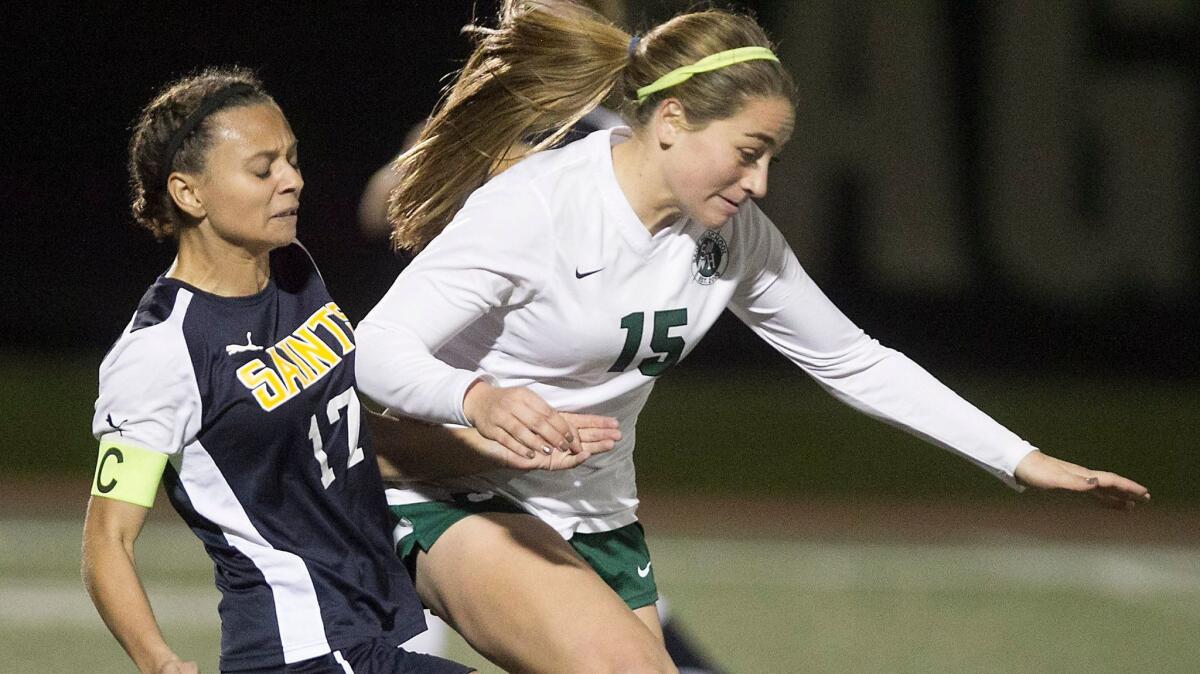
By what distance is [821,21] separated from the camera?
6957mm

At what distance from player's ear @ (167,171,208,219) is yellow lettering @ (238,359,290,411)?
244 millimetres

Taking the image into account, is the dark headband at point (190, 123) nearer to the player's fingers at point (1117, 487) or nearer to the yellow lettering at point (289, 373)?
the yellow lettering at point (289, 373)

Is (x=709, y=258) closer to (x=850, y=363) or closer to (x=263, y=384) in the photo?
(x=850, y=363)

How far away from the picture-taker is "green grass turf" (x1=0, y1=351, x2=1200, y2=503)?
7.22 metres

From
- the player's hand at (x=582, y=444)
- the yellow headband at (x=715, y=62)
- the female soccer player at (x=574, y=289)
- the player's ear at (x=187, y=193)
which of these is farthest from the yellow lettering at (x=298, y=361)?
the yellow headband at (x=715, y=62)

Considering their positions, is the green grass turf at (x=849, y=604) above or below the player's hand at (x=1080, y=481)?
below

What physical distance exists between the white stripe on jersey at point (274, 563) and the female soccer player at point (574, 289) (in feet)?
0.83

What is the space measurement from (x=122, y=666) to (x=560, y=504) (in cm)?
236

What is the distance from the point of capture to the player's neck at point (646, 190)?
2467 millimetres

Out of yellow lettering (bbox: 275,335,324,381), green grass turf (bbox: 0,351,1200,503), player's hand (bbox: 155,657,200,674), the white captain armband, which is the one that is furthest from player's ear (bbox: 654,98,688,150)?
green grass turf (bbox: 0,351,1200,503)

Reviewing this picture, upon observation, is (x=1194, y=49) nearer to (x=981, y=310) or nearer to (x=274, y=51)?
(x=981, y=310)

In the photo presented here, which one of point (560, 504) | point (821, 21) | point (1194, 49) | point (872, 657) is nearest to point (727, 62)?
point (560, 504)

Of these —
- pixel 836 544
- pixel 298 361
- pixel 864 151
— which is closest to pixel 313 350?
pixel 298 361

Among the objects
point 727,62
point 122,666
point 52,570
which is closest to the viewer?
point 727,62
